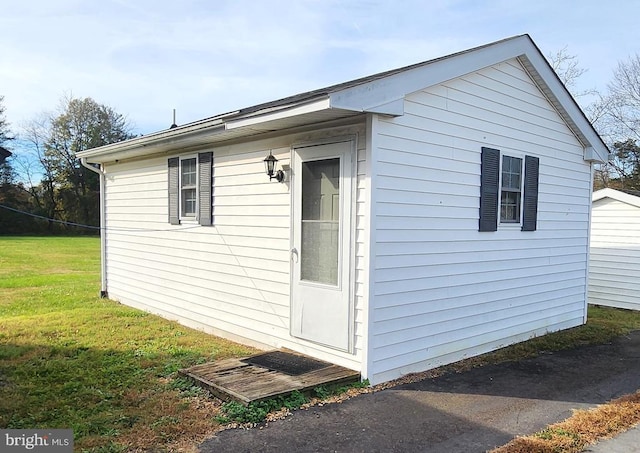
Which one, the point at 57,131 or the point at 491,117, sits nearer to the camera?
the point at 491,117

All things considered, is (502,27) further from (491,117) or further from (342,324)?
(342,324)

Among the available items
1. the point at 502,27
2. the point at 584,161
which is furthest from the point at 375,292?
the point at 502,27

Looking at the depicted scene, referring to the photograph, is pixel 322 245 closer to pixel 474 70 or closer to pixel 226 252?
pixel 226 252

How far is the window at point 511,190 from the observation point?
595cm

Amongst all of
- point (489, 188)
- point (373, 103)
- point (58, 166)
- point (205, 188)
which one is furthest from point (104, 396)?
point (58, 166)

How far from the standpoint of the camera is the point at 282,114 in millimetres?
4457

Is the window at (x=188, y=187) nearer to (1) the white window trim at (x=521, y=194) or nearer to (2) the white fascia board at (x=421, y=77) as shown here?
(2) the white fascia board at (x=421, y=77)

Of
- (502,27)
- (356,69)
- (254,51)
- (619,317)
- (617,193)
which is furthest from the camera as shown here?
(356,69)

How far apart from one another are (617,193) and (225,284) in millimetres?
7944

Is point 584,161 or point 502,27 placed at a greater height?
point 502,27

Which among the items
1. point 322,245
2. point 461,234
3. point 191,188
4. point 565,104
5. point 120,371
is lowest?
point 120,371

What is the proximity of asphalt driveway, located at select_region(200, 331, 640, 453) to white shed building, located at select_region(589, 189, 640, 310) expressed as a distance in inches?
173

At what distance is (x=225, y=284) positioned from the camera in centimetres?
634

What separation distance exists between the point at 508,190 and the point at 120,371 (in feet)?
16.7
